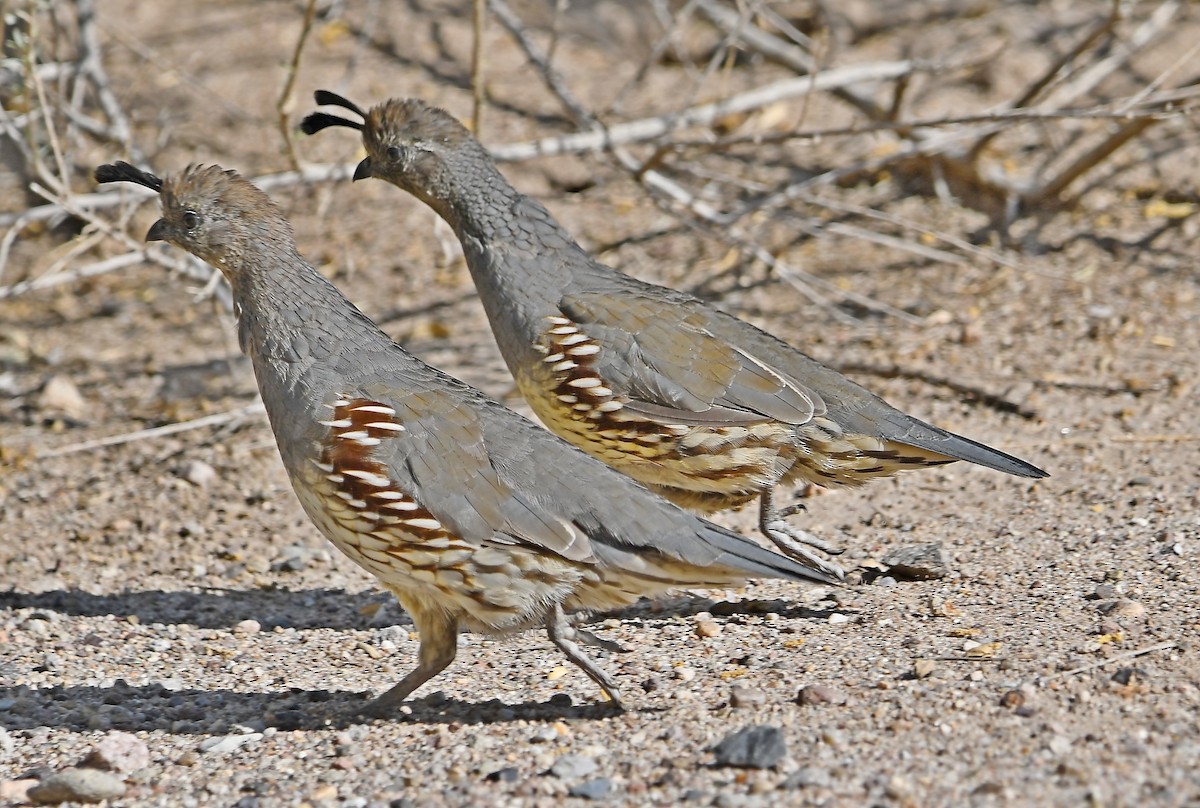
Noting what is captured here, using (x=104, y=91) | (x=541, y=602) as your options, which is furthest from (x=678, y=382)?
(x=104, y=91)

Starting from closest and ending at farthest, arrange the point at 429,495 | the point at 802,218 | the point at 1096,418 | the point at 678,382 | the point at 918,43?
the point at 429,495, the point at 678,382, the point at 1096,418, the point at 802,218, the point at 918,43

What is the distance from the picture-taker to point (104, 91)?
8.30 meters

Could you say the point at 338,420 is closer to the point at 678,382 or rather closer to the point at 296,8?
the point at 678,382

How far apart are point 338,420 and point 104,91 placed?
183 inches

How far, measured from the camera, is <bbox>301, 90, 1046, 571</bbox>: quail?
5355mm

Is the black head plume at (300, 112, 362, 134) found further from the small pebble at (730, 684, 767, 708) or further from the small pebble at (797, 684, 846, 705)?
the small pebble at (797, 684, 846, 705)

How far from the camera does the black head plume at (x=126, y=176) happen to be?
5.26 meters

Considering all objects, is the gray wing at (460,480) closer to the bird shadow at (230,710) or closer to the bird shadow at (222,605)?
the bird shadow at (230,710)

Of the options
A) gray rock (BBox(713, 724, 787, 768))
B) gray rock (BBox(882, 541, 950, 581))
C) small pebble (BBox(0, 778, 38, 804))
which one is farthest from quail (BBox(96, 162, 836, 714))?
gray rock (BBox(882, 541, 950, 581))

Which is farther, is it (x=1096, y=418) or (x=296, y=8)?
Result: (x=296, y=8)

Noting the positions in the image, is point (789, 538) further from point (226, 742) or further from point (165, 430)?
point (165, 430)

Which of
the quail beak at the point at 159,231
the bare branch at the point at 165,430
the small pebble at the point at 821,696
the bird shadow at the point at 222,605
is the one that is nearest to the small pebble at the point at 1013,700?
the small pebble at the point at 821,696

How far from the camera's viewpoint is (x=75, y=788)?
405cm

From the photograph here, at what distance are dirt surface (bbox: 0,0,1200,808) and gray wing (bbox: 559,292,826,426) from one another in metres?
0.78
